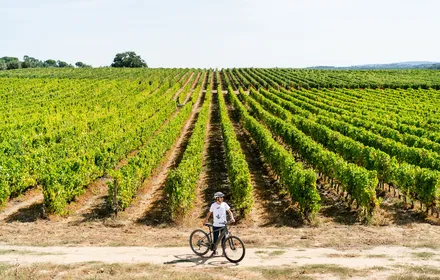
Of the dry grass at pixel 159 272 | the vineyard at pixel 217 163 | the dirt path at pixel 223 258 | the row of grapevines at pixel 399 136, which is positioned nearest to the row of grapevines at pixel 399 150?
the vineyard at pixel 217 163

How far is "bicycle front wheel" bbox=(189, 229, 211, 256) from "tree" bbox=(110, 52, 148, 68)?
160789 millimetres

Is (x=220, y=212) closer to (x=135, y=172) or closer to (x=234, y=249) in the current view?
(x=234, y=249)

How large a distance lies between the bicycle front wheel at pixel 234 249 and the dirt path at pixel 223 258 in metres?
0.19

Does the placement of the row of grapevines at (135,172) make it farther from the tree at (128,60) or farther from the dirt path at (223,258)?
the tree at (128,60)

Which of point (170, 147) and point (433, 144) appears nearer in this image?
point (433, 144)

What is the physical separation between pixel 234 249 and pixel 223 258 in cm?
58

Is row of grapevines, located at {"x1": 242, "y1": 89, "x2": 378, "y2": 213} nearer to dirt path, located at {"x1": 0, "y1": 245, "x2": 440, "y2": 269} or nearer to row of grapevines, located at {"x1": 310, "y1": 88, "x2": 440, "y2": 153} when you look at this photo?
dirt path, located at {"x1": 0, "y1": 245, "x2": 440, "y2": 269}

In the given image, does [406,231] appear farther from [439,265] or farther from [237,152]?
[237,152]

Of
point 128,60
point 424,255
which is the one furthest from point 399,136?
point 128,60

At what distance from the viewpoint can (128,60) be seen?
16662cm

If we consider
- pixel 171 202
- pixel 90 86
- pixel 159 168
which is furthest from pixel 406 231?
pixel 90 86

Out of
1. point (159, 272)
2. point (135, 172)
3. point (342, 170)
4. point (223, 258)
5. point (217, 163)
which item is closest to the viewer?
point (159, 272)

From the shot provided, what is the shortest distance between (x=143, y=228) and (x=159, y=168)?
1132 centimetres

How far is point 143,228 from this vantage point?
1702 cm
